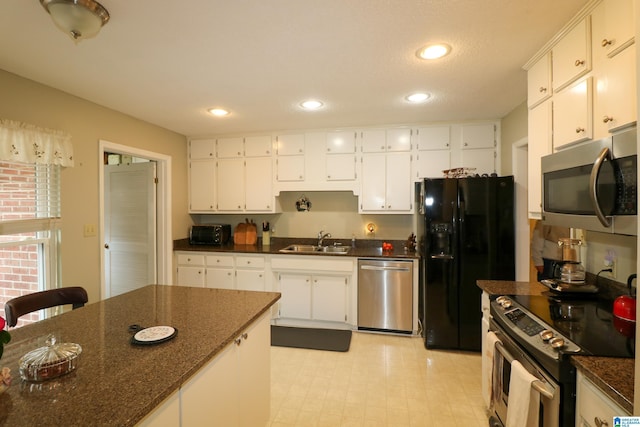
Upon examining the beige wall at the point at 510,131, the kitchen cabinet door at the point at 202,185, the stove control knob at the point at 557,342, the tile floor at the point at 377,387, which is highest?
the beige wall at the point at 510,131

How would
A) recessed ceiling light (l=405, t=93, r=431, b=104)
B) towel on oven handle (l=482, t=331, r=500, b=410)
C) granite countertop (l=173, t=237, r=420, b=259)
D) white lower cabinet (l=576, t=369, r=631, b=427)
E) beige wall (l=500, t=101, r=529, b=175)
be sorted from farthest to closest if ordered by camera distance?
1. granite countertop (l=173, t=237, r=420, b=259)
2. beige wall (l=500, t=101, r=529, b=175)
3. recessed ceiling light (l=405, t=93, r=431, b=104)
4. towel on oven handle (l=482, t=331, r=500, b=410)
5. white lower cabinet (l=576, t=369, r=631, b=427)

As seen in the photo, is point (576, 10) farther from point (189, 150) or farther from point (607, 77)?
point (189, 150)

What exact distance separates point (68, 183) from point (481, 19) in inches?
126

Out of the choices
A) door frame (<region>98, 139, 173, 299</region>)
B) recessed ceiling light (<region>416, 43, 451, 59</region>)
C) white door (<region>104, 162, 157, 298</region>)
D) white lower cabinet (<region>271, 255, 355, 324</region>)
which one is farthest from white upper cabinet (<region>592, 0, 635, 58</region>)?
white door (<region>104, 162, 157, 298</region>)

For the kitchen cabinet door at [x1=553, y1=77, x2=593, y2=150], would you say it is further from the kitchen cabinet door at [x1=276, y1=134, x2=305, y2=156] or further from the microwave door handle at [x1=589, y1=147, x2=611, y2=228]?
the kitchen cabinet door at [x1=276, y1=134, x2=305, y2=156]

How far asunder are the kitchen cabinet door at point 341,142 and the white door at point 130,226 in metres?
2.17

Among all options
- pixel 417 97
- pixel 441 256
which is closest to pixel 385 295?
pixel 441 256

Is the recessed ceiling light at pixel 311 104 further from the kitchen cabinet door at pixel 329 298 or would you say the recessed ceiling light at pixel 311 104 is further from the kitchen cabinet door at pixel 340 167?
the kitchen cabinet door at pixel 329 298

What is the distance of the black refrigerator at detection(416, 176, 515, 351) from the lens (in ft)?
8.77

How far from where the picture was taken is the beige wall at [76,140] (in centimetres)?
212

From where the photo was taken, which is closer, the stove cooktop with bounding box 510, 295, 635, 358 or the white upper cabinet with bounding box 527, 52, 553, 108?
the stove cooktop with bounding box 510, 295, 635, 358

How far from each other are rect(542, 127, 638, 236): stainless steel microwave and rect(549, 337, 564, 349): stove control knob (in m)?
0.47

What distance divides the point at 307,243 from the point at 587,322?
2924 mm

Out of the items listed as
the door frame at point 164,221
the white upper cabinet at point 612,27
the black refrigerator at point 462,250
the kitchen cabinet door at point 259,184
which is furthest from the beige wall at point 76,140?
the white upper cabinet at point 612,27
